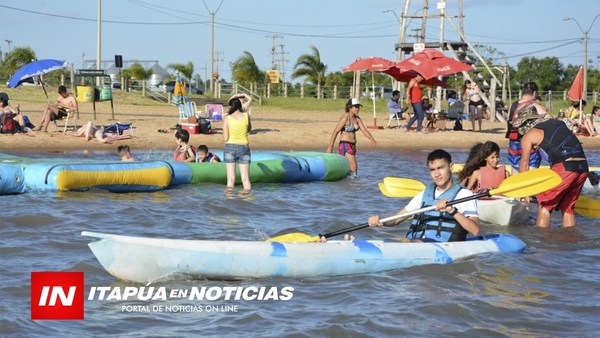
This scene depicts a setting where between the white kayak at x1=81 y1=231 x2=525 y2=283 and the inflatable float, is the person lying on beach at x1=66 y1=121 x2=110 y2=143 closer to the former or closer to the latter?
the inflatable float

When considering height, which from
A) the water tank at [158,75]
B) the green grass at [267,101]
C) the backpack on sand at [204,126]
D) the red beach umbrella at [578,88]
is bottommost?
the backpack on sand at [204,126]

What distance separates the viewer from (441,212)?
7.37 meters

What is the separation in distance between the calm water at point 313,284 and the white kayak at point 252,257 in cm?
9

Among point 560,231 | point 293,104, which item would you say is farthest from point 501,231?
point 293,104

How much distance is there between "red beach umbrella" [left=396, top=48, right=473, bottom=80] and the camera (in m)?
22.9

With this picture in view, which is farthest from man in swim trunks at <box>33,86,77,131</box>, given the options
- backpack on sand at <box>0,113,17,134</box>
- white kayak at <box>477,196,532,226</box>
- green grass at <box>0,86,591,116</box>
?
white kayak at <box>477,196,532,226</box>

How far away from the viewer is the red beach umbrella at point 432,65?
75.0 ft

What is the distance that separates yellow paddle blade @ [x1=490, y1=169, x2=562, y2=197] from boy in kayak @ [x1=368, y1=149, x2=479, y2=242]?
575 mm

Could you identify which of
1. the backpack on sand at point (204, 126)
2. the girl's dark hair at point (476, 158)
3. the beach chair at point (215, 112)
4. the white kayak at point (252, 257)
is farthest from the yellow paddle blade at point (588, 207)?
the beach chair at point (215, 112)

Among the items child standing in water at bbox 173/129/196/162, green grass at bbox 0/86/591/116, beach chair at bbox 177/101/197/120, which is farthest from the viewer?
green grass at bbox 0/86/591/116

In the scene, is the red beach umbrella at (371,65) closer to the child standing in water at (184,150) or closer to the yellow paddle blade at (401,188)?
the child standing in water at (184,150)

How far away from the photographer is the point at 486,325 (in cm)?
611

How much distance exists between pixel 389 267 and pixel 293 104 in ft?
107

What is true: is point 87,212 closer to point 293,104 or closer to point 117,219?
point 117,219
